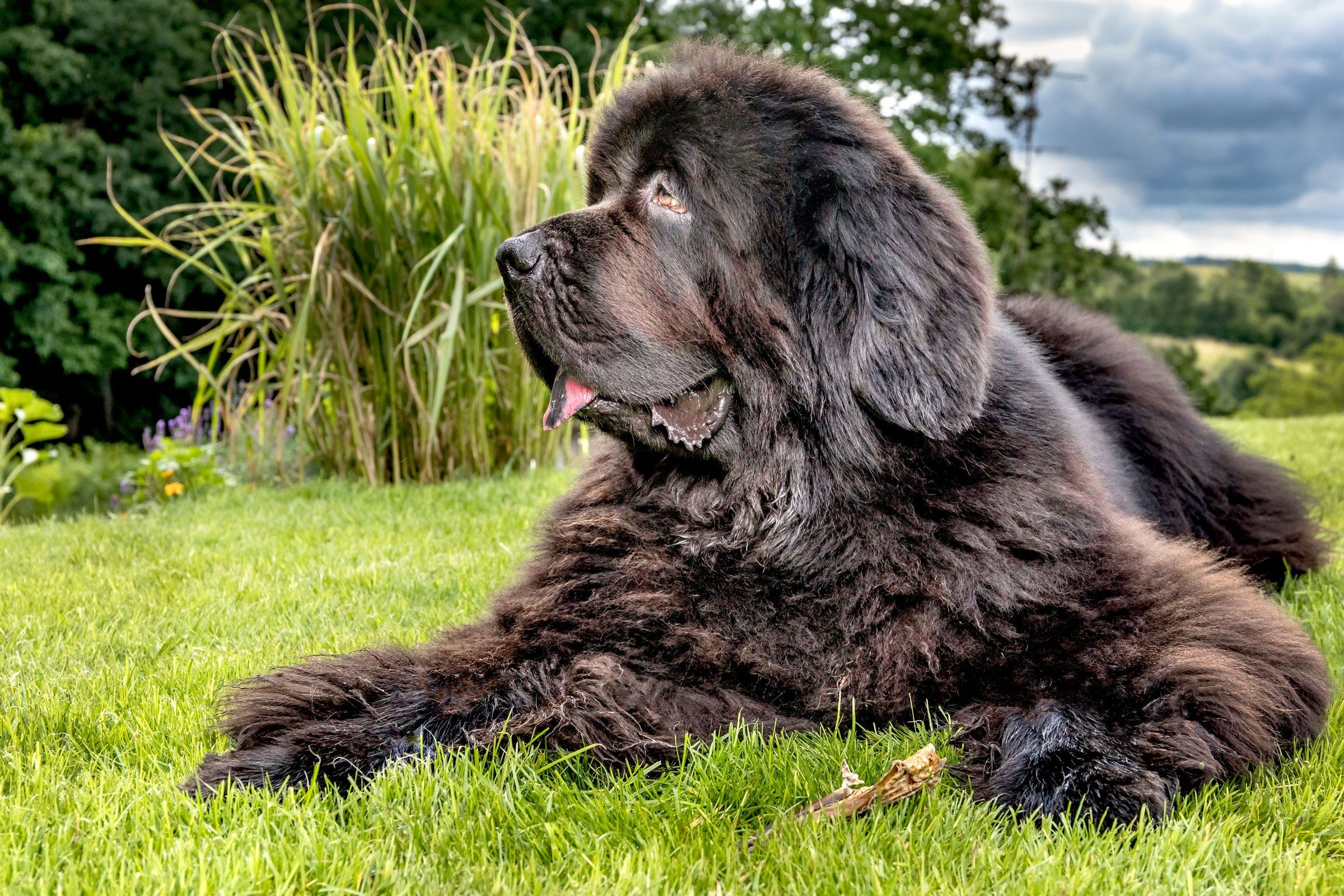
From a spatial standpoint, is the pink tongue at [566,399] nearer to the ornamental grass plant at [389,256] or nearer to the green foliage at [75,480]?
the ornamental grass plant at [389,256]

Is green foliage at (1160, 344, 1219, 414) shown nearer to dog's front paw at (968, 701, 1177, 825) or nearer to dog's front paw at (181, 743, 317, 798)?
dog's front paw at (968, 701, 1177, 825)

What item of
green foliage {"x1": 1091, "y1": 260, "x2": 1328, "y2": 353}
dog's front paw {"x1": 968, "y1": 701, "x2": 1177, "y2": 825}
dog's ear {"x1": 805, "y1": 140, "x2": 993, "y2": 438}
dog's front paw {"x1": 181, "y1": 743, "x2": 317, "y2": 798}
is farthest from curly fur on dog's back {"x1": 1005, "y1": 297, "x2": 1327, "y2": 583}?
green foliage {"x1": 1091, "y1": 260, "x2": 1328, "y2": 353}

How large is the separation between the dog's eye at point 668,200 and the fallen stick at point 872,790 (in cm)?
122

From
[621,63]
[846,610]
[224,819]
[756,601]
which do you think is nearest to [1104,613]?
[846,610]

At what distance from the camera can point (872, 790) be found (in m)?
1.73

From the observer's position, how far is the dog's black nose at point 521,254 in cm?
227

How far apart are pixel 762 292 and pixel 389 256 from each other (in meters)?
3.67

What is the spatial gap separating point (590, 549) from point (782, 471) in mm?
459

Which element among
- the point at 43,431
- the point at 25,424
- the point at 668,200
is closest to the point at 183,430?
the point at 25,424

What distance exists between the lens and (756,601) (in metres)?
2.22

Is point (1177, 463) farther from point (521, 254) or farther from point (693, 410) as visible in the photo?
point (521, 254)

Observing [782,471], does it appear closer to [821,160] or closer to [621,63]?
[821,160]

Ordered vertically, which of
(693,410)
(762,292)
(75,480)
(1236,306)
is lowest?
(75,480)

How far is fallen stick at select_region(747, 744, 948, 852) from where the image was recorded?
1713 millimetres
